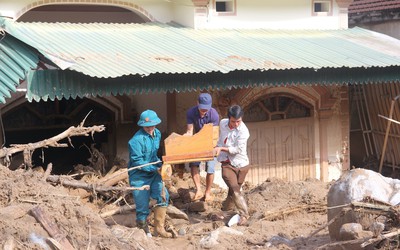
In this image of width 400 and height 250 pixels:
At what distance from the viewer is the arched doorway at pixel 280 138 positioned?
486 inches

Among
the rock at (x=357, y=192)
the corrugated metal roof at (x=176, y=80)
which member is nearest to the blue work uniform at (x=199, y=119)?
the corrugated metal roof at (x=176, y=80)

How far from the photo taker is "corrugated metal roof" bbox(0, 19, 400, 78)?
9.21 meters

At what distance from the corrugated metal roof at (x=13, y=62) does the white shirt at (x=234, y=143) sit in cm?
272

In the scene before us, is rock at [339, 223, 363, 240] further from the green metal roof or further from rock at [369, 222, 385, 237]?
the green metal roof

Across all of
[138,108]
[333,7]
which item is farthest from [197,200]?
[333,7]

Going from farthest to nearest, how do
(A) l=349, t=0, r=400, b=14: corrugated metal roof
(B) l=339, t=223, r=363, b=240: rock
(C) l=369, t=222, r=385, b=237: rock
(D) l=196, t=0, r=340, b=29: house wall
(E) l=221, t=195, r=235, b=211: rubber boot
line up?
(A) l=349, t=0, r=400, b=14: corrugated metal roof → (D) l=196, t=0, r=340, b=29: house wall → (E) l=221, t=195, r=235, b=211: rubber boot → (B) l=339, t=223, r=363, b=240: rock → (C) l=369, t=222, r=385, b=237: rock

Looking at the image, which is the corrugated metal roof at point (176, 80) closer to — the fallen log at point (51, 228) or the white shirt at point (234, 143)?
the white shirt at point (234, 143)

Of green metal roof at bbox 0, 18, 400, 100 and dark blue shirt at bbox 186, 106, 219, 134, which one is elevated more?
green metal roof at bbox 0, 18, 400, 100

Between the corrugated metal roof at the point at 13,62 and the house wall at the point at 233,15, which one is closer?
the corrugated metal roof at the point at 13,62

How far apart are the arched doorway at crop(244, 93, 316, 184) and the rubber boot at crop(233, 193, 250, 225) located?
140 inches

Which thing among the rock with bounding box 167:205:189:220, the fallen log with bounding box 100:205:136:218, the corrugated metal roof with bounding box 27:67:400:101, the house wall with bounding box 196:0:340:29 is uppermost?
the house wall with bounding box 196:0:340:29

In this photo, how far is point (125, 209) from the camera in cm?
903

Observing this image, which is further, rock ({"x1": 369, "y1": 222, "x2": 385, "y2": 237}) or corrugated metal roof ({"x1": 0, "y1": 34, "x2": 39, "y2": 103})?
corrugated metal roof ({"x1": 0, "y1": 34, "x2": 39, "y2": 103})

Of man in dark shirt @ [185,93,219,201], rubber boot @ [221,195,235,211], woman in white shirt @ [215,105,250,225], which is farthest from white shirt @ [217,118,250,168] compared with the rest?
rubber boot @ [221,195,235,211]
